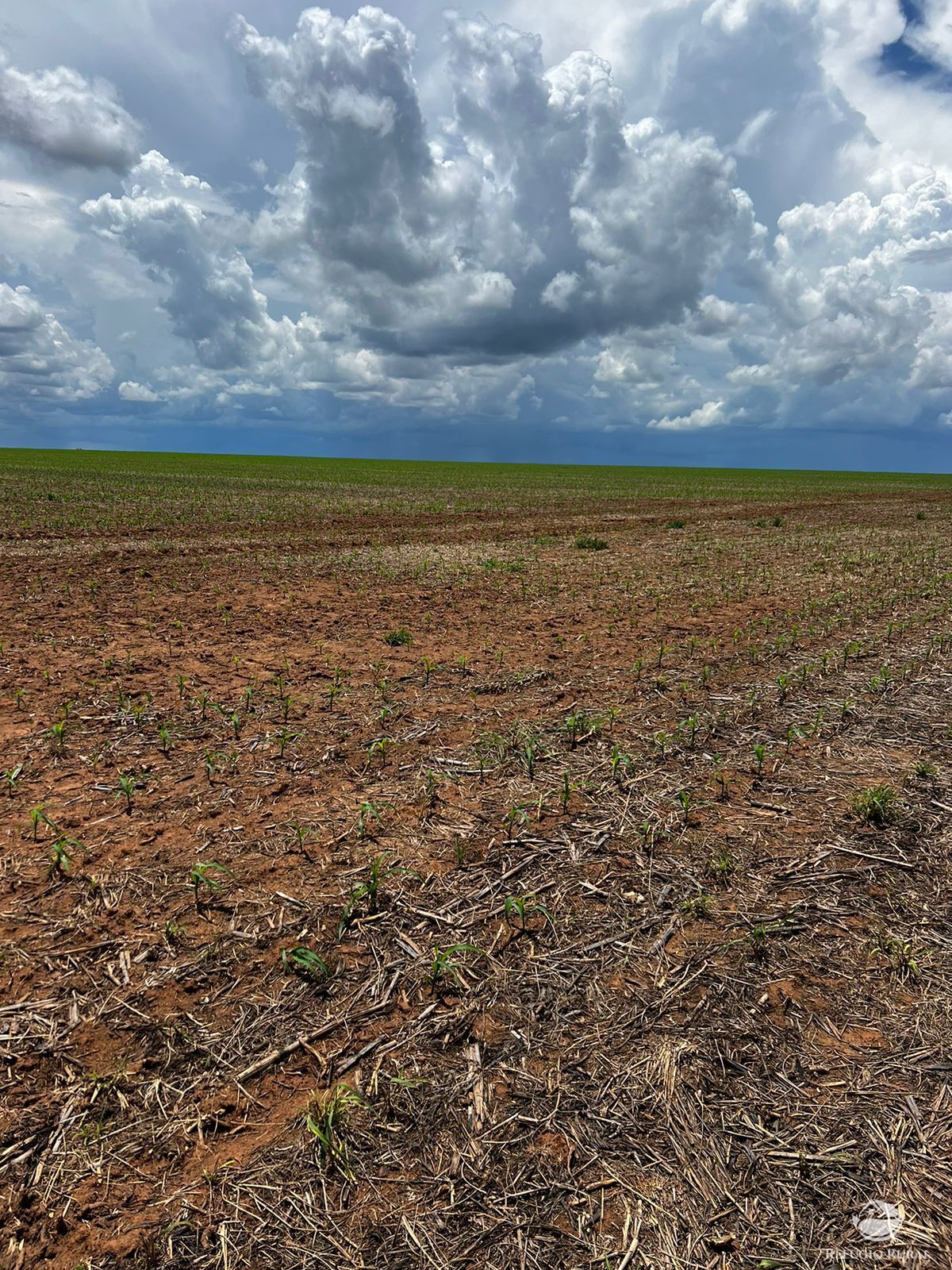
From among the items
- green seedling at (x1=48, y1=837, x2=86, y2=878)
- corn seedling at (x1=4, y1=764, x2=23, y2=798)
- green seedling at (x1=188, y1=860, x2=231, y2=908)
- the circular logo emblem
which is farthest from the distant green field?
the circular logo emblem

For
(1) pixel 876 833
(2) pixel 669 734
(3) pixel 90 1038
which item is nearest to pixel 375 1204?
(3) pixel 90 1038

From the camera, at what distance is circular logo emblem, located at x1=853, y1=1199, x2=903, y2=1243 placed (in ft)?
7.24

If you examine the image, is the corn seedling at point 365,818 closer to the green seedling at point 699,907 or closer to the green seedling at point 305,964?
the green seedling at point 305,964

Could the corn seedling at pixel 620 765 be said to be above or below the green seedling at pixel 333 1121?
above

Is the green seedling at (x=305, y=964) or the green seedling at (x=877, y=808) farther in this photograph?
the green seedling at (x=877, y=808)

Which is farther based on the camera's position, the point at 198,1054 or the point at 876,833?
the point at 876,833

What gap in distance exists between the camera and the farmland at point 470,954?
2.31 meters

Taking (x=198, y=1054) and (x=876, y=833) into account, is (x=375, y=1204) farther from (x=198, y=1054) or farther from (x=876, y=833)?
(x=876, y=833)

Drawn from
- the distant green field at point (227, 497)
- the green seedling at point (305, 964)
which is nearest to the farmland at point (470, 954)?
the green seedling at point (305, 964)

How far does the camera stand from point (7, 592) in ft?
36.1

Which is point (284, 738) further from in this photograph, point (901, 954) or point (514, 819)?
point (901, 954)

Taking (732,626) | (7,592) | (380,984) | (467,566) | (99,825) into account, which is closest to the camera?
(380,984)

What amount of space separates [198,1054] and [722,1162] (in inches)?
87.0

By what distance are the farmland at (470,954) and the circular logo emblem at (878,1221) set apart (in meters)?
0.03
